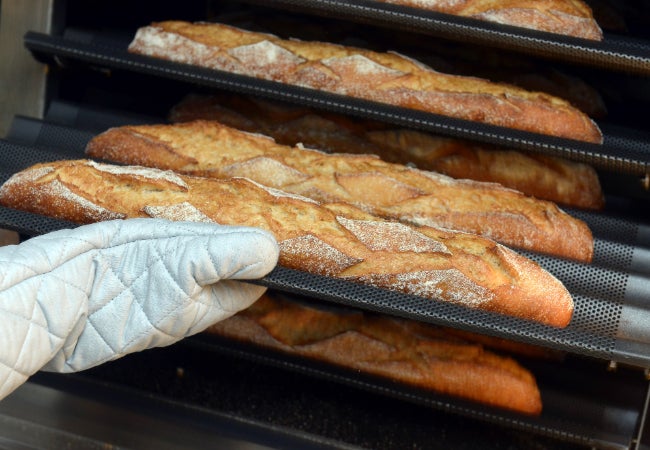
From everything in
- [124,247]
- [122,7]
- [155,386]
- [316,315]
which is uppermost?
[122,7]

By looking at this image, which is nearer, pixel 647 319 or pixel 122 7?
pixel 647 319

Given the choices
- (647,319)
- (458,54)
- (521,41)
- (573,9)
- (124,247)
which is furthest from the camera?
(458,54)

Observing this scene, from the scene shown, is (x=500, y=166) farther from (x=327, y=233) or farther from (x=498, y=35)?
(x=327, y=233)

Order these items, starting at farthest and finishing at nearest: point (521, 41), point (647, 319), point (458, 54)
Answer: point (458, 54) < point (521, 41) < point (647, 319)

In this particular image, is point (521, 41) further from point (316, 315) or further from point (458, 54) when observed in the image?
point (316, 315)

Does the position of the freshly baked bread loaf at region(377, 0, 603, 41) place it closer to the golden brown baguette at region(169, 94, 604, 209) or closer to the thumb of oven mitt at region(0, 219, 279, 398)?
the golden brown baguette at region(169, 94, 604, 209)

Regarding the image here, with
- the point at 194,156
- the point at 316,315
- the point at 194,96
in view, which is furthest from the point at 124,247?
the point at 194,96
